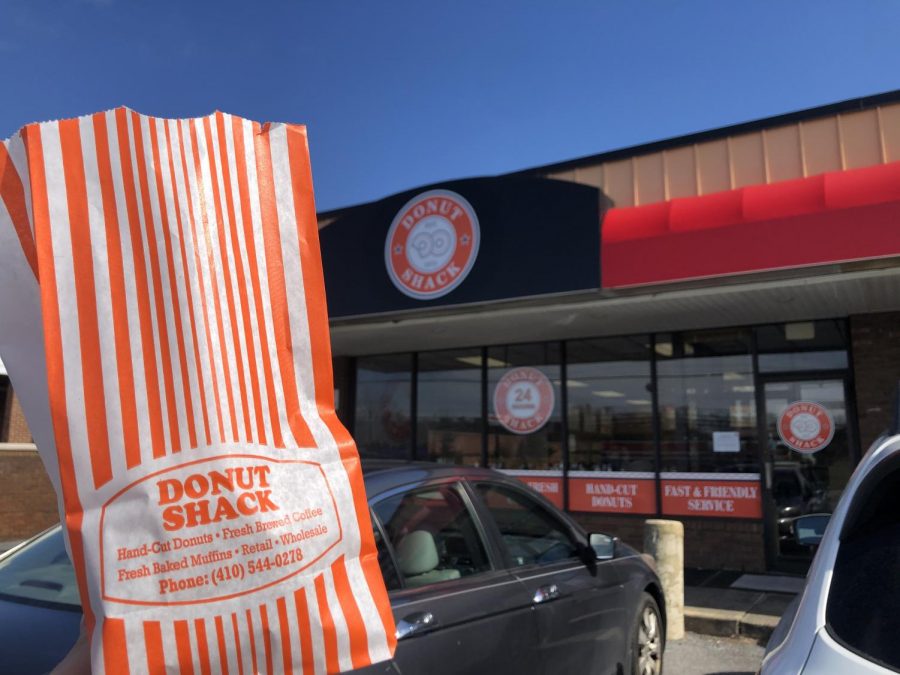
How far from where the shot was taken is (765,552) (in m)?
8.64

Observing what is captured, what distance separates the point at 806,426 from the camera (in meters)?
8.55

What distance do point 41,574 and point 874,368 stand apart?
27.0ft

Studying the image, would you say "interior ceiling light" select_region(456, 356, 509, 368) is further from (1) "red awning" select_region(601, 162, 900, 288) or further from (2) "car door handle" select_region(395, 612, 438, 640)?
(2) "car door handle" select_region(395, 612, 438, 640)

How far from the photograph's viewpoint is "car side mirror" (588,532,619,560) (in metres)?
4.39

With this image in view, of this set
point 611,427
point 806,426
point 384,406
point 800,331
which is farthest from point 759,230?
point 384,406

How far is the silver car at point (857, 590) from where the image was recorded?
5.57 ft

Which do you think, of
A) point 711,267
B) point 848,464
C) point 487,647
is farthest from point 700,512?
point 487,647

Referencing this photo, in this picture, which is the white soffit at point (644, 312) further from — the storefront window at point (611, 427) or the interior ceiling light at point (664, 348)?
the storefront window at point (611, 427)

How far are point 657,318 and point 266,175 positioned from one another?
798 cm

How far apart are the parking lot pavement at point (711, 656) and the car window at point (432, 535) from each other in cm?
291

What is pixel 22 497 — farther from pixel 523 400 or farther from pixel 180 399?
pixel 180 399

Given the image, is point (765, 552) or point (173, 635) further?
point (765, 552)

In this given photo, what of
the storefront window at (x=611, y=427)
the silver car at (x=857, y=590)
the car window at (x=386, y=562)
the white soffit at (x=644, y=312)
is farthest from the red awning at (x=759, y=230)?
the car window at (x=386, y=562)

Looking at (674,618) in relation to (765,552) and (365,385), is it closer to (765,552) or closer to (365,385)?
(765,552)
